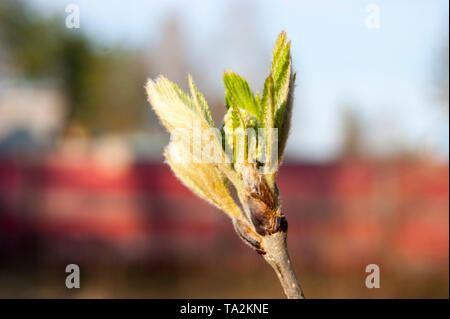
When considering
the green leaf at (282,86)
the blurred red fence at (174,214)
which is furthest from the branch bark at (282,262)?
the blurred red fence at (174,214)

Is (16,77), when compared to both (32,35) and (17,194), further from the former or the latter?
(17,194)

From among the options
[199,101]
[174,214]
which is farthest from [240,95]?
[174,214]

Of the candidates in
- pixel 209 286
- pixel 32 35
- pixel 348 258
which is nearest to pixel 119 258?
pixel 209 286

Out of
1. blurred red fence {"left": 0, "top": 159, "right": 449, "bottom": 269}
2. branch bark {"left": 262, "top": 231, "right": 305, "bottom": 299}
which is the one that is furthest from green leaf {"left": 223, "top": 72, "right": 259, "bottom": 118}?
blurred red fence {"left": 0, "top": 159, "right": 449, "bottom": 269}

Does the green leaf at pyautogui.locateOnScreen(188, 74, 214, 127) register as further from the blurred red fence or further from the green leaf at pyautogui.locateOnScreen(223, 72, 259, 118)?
the blurred red fence

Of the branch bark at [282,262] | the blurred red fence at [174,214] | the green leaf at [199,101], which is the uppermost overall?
the blurred red fence at [174,214]

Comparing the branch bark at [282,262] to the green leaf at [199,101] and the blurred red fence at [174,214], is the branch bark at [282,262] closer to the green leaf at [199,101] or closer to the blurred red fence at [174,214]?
the green leaf at [199,101]
